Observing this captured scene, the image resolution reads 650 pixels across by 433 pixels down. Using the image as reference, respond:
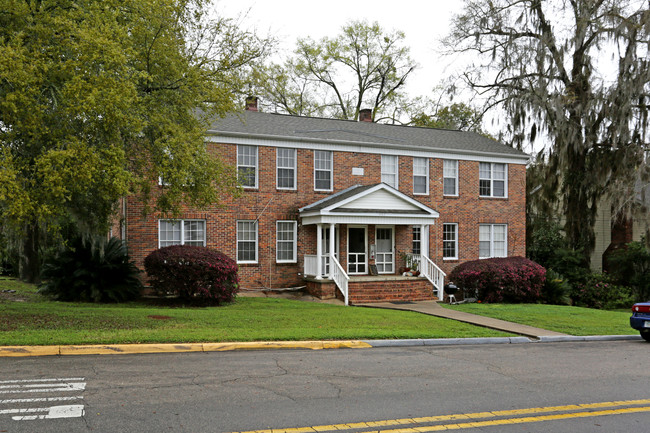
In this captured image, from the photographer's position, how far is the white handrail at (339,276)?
2024cm

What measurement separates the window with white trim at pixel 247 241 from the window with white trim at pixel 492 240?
1053 cm

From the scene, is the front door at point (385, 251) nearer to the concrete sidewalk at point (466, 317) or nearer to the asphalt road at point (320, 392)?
the concrete sidewalk at point (466, 317)

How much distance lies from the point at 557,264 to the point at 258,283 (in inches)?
569

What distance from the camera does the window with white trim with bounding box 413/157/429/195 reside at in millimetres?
24766

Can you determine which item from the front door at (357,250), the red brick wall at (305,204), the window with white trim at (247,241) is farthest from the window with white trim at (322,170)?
the window with white trim at (247,241)

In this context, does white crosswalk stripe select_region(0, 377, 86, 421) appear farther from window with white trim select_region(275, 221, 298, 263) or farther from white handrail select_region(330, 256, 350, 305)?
window with white trim select_region(275, 221, 298, 263)

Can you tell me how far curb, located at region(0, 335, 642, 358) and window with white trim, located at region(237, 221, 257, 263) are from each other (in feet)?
34.0

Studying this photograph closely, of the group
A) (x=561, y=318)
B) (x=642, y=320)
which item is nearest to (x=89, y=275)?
(x=561, y=318)

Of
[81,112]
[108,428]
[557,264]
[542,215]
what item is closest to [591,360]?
[108,428]

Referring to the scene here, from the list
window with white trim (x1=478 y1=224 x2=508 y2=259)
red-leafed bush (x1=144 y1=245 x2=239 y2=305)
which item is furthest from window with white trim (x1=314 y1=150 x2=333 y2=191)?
window with white trim (x1=478 y1=224 x2=508 y2=259)

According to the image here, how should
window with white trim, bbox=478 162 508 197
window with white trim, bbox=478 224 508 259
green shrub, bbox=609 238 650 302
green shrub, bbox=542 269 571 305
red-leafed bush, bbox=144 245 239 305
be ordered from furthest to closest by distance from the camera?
green shrub, bbox=609 238 650 302 → window with white trim, bbox=478 162 508 197 → window with white trim, bbox=478 224 508 259 → green shrub, bbox=542 269 571 305 → red-leafed bush, bbox=144 245 239 305

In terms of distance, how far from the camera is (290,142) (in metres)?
22.3

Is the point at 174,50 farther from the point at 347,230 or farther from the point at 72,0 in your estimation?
the point at 347,230

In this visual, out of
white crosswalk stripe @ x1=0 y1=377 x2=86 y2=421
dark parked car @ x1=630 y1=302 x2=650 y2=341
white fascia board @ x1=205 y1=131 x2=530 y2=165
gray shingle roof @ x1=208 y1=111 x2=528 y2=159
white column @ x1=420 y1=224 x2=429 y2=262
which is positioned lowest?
dark parked car @ x1=630 y1=302 x2=650 y2=341
